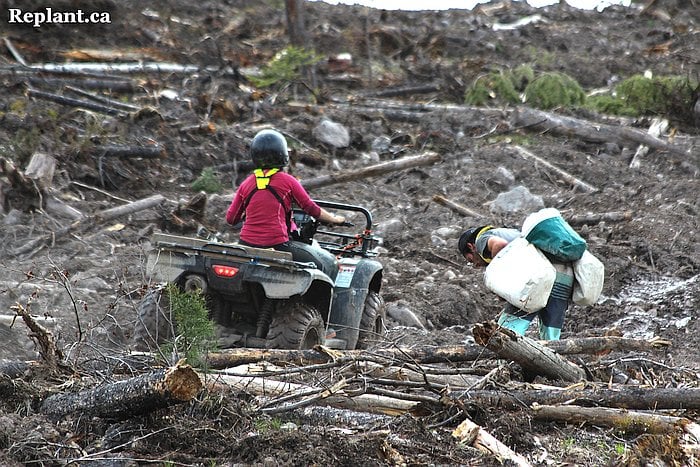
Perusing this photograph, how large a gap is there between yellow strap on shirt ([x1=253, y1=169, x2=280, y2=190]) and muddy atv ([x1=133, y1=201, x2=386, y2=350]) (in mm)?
546

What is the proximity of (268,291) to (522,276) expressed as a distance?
182 cm

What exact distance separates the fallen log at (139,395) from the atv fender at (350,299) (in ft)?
10.7

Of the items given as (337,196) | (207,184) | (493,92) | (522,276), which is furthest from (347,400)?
(493,92)

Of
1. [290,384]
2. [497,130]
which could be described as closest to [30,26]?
[497,130]

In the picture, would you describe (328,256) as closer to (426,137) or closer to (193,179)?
(193,179)

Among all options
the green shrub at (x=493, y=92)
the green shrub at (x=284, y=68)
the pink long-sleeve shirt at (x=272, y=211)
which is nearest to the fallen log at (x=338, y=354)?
the pink long-sleeve shirt at (x=272, y=211)

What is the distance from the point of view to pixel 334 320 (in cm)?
793

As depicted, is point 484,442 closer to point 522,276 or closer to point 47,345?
point 522,276

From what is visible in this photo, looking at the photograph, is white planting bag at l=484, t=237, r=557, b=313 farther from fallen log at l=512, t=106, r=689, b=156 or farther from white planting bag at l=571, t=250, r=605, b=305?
fallen log at l=512, t=106, r=689, b=156

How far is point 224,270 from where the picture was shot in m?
7.07

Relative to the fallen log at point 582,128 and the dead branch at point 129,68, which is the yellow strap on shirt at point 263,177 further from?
the dead branch at point 129,68

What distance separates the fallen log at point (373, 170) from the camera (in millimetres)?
13320

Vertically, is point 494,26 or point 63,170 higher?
point 494,26

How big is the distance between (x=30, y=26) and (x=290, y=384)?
55.3 feet
